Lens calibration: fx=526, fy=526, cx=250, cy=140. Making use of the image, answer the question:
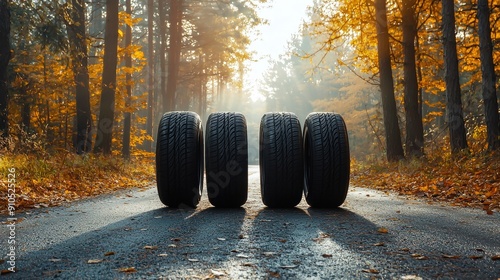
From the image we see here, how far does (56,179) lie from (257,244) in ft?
24.1

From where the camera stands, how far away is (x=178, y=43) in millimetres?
30328

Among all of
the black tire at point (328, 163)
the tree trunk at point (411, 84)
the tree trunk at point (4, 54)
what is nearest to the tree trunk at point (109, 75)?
the tree trunk at point (4, 54)

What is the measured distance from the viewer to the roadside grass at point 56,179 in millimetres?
8513

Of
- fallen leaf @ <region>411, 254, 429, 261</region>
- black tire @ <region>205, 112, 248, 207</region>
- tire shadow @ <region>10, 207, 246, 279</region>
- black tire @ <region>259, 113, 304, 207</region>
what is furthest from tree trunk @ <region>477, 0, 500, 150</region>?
fallen leaf @ <region>411, 254, 429, 261</region>

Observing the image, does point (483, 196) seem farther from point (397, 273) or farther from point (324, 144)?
point (397, 273)

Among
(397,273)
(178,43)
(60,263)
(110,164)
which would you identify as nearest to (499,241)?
(397,273)

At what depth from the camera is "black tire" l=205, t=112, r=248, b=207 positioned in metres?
7.07

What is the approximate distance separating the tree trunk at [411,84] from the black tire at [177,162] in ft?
39.1

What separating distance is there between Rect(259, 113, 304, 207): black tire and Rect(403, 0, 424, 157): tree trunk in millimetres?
11338

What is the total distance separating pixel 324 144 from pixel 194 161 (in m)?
1.78

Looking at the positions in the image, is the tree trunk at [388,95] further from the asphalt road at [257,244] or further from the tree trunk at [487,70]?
the asphalt road at [257,244]

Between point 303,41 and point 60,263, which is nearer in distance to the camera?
point 60,263

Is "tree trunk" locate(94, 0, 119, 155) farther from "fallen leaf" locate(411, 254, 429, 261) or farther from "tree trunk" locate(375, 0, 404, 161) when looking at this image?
"fallen leaf" locate(411, 254, 429, 261)

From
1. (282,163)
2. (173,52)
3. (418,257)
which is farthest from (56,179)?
(173,52)
